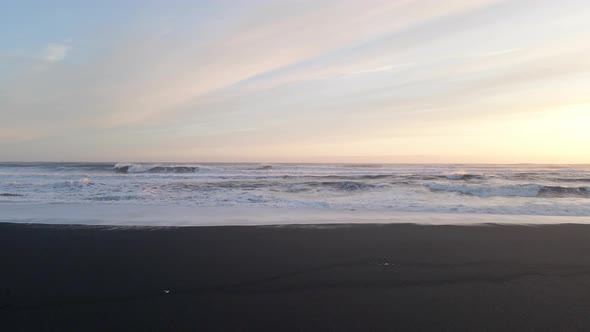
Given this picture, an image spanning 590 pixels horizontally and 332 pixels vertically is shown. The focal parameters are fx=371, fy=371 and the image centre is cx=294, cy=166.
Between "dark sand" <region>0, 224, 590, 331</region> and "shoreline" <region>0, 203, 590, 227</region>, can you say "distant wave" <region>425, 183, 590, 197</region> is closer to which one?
"shoreline" <region>0, 203, 590, 227</region>

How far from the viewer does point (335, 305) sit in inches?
146

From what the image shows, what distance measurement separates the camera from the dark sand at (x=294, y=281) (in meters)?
3.39

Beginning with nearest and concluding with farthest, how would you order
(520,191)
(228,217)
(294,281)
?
(294,281) → (228,217) → (520,191)

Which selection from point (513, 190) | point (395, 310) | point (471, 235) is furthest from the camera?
point (513, 190)

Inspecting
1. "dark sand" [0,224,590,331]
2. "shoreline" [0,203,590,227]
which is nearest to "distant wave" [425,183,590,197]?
"shoreline" [0,203,590,227]

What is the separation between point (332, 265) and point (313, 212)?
5.99m

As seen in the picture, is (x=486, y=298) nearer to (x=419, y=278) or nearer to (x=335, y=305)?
(x=419, y=278)

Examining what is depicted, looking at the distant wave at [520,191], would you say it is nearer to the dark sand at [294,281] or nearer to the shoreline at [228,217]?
the shoreline at [228,217]

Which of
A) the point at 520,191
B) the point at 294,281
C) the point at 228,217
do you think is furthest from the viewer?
the point at 520,191

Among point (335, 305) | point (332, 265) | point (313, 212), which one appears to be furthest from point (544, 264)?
point (313, 212)

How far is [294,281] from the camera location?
14.7 feet

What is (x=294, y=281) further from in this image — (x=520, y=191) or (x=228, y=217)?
(x=520, y=191)

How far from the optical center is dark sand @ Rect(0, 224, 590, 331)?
3.39 meters

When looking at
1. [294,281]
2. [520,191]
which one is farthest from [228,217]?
[520,191]
